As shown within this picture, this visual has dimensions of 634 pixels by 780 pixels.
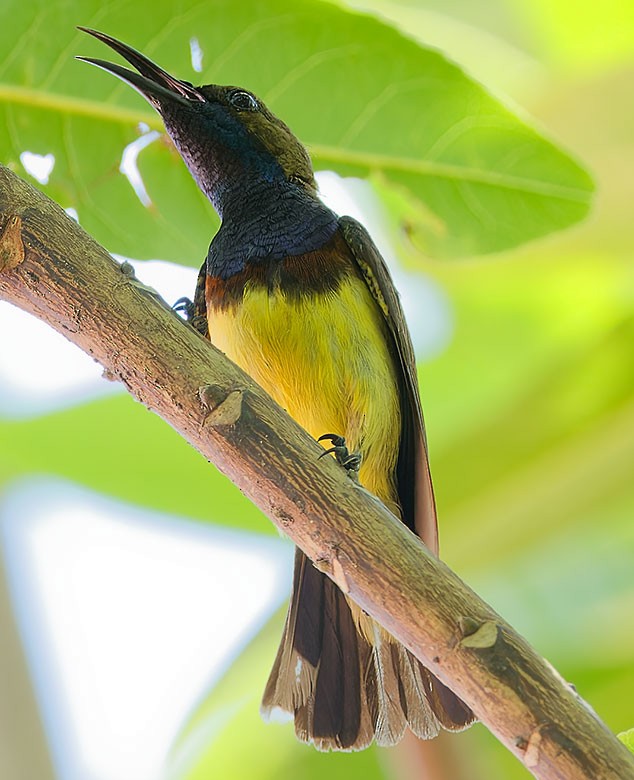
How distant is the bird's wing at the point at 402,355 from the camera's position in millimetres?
2539

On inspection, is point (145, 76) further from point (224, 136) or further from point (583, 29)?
point (583, 29)

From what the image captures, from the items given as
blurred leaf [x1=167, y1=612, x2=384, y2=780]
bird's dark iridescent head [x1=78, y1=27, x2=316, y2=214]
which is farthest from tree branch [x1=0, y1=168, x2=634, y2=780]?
blurred leaf [x1=167, y1=612, x2=384, y2=780]

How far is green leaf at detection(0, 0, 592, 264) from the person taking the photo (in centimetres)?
202

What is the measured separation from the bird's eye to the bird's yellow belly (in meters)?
0.55

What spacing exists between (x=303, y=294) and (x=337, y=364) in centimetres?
→ 18

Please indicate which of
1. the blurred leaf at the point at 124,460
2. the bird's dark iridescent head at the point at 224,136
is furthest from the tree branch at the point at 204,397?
the blurred leaf at the point at 124,460

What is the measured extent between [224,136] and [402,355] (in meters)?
0.74

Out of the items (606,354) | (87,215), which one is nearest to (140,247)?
(87,215)

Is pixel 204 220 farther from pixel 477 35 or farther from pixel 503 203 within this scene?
pixel 477 35

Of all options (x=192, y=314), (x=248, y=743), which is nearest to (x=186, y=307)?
(x=192, y=314)

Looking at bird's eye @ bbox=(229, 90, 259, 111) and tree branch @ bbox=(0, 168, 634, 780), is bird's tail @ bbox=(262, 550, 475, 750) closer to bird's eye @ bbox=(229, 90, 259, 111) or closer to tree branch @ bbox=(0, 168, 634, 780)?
tree branch @ bbox=(0, 168, 634, 780)

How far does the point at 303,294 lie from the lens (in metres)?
2.49

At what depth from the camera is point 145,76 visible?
7.29 ft

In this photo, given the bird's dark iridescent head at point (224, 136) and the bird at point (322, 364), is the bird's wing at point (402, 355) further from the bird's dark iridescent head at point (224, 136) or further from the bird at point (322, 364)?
the bird's dark iridescent head at point (224, 136)
